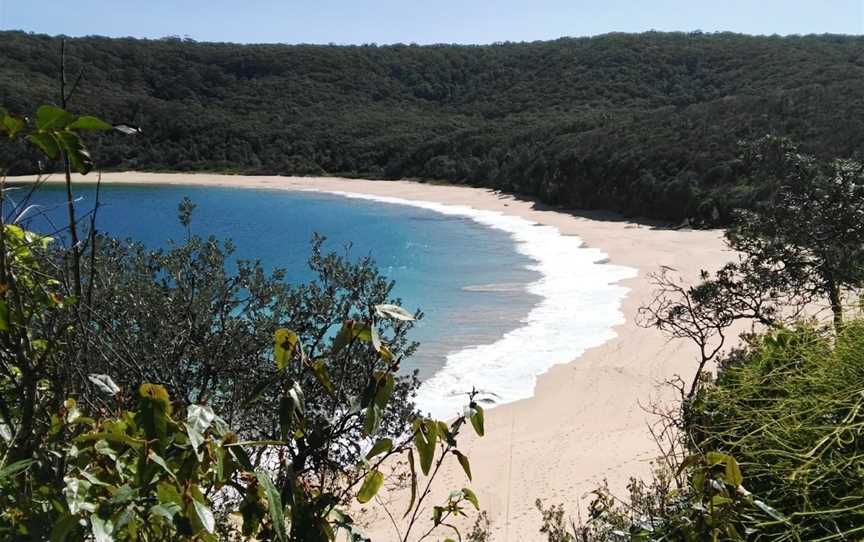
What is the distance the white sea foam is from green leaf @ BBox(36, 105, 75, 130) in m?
7.44

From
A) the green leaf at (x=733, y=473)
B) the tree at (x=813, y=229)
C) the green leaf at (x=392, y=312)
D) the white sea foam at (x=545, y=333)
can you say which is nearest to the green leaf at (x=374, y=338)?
the green leaf at (x=392, y=312)

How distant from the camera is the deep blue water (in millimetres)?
17078

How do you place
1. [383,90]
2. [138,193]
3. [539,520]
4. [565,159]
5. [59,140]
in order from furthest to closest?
[383,90] → [138,193] → [565,159] → [539,520] → [59,140]

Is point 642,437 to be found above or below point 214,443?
below

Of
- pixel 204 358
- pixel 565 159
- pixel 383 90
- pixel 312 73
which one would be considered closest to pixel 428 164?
pixel 565 159

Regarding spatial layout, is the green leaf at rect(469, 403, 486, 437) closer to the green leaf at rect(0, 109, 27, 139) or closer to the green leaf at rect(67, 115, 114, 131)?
the green leaf at rect(67, 115, 114, 131)

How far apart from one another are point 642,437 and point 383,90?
7593 cm

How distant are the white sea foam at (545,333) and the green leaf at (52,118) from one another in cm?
744

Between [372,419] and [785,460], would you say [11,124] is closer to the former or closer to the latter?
[372,419]

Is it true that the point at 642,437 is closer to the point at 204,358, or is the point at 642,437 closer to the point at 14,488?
the point at 204,358

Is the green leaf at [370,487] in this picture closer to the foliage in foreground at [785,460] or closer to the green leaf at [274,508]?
the green leaf at [274,508]

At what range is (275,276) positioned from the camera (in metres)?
7.52

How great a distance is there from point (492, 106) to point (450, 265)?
169 feet

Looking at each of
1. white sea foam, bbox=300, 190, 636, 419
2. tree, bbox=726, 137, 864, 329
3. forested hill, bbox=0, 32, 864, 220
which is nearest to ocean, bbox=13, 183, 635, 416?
white sea foam, bbox=300, 190, 636, 419
